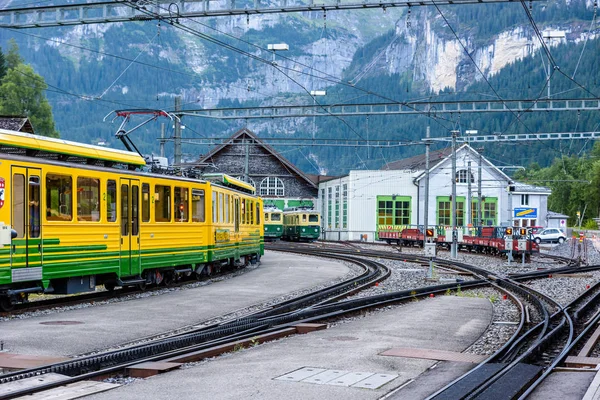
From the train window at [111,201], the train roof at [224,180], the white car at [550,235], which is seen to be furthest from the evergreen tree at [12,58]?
the train window at [111,201]

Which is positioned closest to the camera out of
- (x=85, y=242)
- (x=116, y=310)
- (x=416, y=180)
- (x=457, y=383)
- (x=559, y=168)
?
(x=457, y=383)

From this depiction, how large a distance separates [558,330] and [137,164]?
10.3m

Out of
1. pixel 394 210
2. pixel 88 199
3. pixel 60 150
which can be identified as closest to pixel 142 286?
pixel 88 199

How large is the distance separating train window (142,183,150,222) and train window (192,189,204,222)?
2.75 m

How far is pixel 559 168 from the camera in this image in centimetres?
14075

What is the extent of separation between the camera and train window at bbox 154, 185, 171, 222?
67.8 ft

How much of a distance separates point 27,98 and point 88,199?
64517 mm

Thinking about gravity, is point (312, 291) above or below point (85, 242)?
below

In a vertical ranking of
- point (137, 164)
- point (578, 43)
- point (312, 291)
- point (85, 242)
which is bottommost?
point (312, 291)

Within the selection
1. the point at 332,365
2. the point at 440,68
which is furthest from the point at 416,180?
the point at 440,68

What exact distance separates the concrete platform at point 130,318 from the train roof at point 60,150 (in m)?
2.90

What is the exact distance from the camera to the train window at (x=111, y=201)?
18.4 meters

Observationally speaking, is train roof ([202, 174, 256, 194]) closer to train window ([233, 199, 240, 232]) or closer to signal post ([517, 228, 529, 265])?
train window ([233, 199, 240, 232])

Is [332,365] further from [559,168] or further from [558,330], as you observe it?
[559,168]
